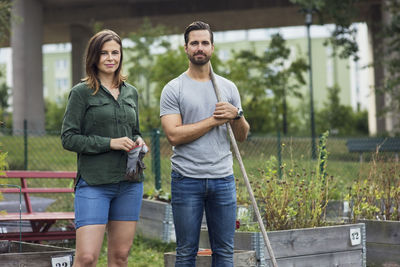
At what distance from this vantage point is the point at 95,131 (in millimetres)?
3521

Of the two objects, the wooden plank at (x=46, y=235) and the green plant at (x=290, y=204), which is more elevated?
the green plant at (x=290, y=204)

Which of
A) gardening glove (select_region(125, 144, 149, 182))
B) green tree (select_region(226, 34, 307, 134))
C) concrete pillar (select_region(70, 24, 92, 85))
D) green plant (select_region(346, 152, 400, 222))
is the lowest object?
green plant (select_region(346, 152, 400, 222))

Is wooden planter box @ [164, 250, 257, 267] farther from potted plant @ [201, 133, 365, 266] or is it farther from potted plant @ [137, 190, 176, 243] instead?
potted plant @ [137, 190, 176, 243]

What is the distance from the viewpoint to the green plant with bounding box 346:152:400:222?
546cm

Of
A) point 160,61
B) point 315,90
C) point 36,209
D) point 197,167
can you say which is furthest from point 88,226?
point 315,90

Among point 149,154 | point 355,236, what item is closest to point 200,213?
point 355,236

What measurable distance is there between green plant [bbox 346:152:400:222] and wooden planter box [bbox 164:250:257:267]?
1.43 m

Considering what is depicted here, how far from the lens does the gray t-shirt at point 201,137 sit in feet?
11.6

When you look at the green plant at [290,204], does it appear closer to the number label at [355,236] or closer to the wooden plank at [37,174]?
the number label at [355,236]

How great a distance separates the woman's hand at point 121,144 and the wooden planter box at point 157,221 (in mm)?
3247

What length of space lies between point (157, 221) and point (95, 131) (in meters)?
3.51

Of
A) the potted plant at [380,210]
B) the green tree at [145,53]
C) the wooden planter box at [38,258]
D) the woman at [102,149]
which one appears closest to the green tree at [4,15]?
the green tree at [145,53]

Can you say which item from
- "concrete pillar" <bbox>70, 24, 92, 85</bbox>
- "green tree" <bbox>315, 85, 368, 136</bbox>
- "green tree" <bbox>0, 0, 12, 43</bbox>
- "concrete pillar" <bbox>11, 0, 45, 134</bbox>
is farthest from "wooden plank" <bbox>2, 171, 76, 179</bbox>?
"green tree" <bbox>315, 85, 368, 136</bbox>

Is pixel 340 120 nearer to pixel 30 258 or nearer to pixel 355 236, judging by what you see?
pixel 355 236
